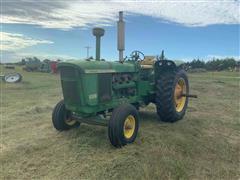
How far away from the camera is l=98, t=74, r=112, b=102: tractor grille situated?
16.0ft

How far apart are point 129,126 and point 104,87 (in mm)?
851

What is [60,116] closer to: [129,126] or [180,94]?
[129,126]

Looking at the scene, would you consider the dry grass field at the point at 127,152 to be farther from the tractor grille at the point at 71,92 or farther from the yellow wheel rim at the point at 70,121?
the tractor grille at the point at 71,92

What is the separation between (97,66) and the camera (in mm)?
4781

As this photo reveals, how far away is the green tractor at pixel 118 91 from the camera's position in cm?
456

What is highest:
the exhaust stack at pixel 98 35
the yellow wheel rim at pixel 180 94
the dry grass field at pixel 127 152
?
the exhaust stack at pixel 98 35

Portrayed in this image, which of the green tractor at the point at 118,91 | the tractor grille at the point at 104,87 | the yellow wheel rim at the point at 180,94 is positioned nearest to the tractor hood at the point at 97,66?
the green tractor at the point at 118,91

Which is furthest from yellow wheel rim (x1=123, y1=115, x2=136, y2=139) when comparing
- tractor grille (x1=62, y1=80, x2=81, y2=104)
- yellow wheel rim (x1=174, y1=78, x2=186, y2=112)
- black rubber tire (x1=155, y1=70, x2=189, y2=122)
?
yellow wheel rim (x1=174, y1=78, x2=186, y2=112)

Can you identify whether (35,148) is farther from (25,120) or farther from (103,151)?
(25,120)

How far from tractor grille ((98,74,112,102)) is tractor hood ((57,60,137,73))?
0.11 metres

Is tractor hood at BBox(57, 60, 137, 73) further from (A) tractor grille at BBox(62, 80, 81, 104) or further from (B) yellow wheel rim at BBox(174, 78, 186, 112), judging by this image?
(B) yellow wheel rim at BBox(174, 78, 186, 112)

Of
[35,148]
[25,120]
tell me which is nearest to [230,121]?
[35,148]

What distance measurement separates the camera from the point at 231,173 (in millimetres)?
4121

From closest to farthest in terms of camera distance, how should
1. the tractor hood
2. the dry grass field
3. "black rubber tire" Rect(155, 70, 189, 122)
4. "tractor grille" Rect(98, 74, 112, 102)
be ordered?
1. the dry grass field
2. the tractor hood
3. "tractor grille" Rect(98, 74, 112, 102)
4. "black rubber tire" Rect(155, 70, 189, 122)
